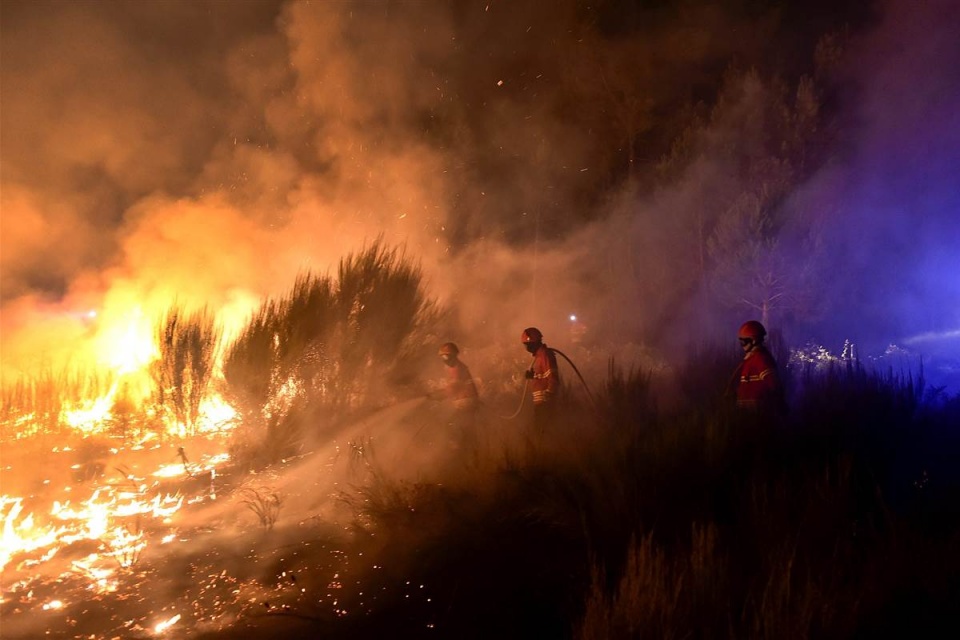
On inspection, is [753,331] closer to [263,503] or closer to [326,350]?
[263,503]

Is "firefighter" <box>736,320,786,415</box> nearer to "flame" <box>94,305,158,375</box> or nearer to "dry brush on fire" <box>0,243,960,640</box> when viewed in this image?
"dry brush on fire" <box>0,243,960,640</box>

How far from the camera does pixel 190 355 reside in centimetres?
802

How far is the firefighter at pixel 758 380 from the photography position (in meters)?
5.40

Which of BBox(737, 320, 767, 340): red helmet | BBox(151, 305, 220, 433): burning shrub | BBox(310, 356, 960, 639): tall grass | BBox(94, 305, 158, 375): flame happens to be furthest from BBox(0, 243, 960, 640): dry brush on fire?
BBox(94, 305, 158, 375): flame

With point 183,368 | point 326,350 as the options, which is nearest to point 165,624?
point 326,350

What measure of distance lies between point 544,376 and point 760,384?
2037 millimetres

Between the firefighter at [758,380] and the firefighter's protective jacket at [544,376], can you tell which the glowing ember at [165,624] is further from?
the firefighter at [758,380]

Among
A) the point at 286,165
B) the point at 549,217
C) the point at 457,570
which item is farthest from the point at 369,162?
the point at 457,570

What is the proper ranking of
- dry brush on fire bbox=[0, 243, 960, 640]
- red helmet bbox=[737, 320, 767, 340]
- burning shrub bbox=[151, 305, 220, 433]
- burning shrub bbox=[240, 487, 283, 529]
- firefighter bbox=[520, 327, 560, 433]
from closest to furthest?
1. dry brush on fire bbox=[0, 243, 960, 640]
2. burning shrub bbox=[240, 487, 283, 529]
3. red helmet bbox=[737, 320, 767, 340]
4. firefighter bbox=[520, 327, 560, 433]
5. burning shrub bbox=[151, 305, 220, 433]

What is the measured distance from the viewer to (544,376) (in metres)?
6.51

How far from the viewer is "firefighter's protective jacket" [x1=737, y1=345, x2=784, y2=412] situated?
540 centimetres

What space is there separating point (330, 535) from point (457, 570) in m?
1.30

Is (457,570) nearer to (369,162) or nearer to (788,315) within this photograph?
(369,162)

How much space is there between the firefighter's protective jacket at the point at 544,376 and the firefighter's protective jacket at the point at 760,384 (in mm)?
1762
